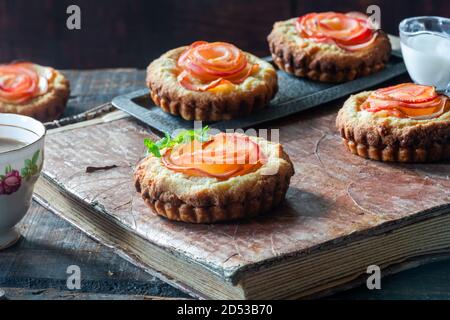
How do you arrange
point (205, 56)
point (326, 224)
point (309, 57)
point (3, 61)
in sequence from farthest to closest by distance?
point (3, 61), point (309, 57), point (205, 56), point (326, 224)

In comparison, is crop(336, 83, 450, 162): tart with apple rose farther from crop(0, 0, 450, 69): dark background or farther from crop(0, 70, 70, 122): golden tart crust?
crop(0, 0, 450, 69): dark background

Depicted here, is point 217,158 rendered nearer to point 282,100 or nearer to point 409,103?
point 409,103

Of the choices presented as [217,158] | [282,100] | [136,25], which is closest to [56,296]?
[217,158]

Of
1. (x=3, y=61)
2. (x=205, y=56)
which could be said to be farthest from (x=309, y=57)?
(x=3, y=61)

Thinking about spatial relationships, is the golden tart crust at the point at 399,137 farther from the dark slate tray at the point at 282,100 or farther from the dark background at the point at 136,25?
the dark background at the point at 136,25

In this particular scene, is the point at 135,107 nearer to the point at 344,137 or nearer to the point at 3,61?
the point at 344,137

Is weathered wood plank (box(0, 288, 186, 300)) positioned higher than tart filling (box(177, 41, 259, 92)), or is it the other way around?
tart filling (box(177, 41, 259, 92))

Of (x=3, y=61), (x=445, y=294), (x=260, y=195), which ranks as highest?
(x=260, y=195)

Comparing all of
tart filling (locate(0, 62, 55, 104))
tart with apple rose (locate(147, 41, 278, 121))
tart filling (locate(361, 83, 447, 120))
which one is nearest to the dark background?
tart filling (locate(0, 62, 55, 104))
